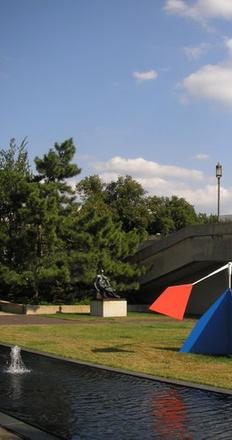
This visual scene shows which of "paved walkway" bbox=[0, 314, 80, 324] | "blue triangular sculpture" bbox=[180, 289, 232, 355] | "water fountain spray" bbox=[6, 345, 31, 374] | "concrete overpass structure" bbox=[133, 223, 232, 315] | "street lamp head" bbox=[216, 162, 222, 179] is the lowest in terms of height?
"paved walkway" bbox=[0, 314, 80, 324]

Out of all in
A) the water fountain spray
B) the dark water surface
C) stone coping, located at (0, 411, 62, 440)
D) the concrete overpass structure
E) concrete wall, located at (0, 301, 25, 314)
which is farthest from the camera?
the concrete overpass structure

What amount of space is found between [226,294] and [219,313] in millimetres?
533

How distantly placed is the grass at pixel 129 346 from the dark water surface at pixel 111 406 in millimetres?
1070

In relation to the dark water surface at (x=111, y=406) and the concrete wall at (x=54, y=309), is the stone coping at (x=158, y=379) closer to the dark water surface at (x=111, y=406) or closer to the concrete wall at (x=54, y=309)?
the dark water surface at (x=111, y=406)

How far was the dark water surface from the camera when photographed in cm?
686

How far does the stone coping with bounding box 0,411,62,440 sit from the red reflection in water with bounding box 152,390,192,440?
49.6 inches

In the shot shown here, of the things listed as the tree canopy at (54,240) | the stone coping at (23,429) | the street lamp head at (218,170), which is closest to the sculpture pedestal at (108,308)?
the tree canopy at (54,240)

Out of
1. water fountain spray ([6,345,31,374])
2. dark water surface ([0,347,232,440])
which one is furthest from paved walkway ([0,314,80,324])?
dark water surface ([0,347,232,440])

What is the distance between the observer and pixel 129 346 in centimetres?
1480

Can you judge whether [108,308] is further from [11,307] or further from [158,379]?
[158,379]

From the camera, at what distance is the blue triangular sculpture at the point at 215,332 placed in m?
13.2

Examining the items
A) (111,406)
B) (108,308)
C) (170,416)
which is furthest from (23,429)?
(108,308)

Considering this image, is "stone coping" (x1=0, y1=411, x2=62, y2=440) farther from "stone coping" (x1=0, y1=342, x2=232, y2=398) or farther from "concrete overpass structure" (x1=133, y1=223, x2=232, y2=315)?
Result: "concrete overpass structure" (x1=133, y1=223, x2=232, y2=315)

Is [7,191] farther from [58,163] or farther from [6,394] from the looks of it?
[6,394]
